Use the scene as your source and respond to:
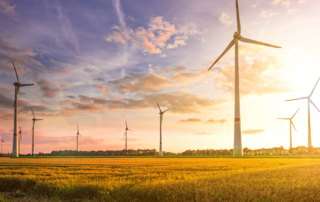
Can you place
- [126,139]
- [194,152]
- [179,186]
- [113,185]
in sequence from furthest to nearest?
[194,152], [126,139], [113,185], [179,186]

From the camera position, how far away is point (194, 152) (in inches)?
6909

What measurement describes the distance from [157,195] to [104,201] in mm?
3216

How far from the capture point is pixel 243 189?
12.4m

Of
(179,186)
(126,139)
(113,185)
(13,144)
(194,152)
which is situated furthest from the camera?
(194,152)

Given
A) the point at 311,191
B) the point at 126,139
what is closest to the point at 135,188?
the point at 311,191

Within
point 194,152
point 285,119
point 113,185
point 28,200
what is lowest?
point 194,152

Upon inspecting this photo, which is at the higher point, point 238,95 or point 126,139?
point 238,95

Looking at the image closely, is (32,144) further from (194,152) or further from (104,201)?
(104,201)

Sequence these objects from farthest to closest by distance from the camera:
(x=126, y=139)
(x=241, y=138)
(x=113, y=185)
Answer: (x=126, y=139) < (x=241, y=138) < (x=113, y=185)

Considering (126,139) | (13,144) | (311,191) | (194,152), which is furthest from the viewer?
(194,152)

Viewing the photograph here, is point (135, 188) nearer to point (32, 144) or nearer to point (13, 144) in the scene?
point (13, 144)

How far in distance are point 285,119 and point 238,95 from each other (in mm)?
71061

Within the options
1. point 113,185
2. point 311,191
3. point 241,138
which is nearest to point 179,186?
point 113,185

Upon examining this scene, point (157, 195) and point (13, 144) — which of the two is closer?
point (157, 195)
